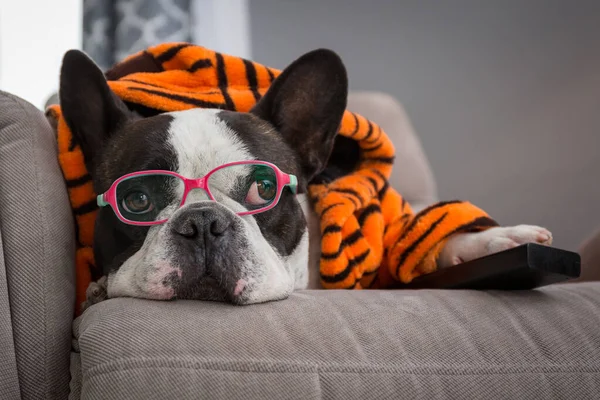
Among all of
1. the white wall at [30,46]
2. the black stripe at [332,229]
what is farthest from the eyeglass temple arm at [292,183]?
the white wall at [30,46]

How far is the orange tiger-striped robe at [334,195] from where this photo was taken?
1.21m

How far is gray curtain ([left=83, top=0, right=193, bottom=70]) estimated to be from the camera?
8.64 ft

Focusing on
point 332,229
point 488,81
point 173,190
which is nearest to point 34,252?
point 173,190

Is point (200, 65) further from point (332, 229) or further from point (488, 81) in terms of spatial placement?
point (488, 81)

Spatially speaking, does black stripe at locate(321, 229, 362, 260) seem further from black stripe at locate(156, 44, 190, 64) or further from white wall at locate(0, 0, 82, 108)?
white wall at locate(0, 0, 82, 108)

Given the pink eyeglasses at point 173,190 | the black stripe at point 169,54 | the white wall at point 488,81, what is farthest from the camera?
the white wall at point 488,81

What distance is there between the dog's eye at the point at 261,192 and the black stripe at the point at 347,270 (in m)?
0.28

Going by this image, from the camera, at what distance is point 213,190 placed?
1.10 metres

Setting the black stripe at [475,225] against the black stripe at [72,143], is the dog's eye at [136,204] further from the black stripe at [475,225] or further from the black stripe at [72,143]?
the black stripe at [475,225]

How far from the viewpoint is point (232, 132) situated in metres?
1.18

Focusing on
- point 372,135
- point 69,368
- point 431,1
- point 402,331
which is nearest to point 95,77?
point 69,368

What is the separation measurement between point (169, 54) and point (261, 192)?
0.63 metres

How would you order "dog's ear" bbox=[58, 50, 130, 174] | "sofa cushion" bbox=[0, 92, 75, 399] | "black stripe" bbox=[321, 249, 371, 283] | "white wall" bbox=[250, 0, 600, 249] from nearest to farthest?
1. "sofa cushion" bbox=[0, 92, 75, 399]
2. "dog's ear" bbox=[58, 50, 130, 174]
3. "black stripe" bbox=[321, 249, 371, 283]
4. "white wall" bbox=[250, 0, 600, 249]

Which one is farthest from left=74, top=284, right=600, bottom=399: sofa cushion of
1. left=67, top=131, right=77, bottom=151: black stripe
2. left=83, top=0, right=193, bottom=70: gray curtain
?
left=83, top=0, right=193, bottom=70: gray curtain
